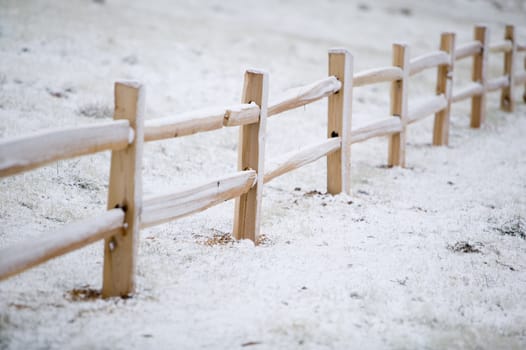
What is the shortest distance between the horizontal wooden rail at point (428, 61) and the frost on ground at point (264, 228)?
3.45 ft

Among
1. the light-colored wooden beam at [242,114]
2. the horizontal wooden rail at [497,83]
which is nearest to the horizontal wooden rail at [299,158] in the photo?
the light-colored wooden beam at [242,114]

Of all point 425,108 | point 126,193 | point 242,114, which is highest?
point 242,114

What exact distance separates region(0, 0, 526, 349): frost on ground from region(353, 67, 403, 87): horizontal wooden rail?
100 cm

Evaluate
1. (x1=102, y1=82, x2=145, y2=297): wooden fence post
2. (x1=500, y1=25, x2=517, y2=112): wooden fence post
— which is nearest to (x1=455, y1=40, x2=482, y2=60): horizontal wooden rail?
(x1=500, y1=25, x2=517, y2=112): wooden fence post

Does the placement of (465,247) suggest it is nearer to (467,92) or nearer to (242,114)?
(242,114)

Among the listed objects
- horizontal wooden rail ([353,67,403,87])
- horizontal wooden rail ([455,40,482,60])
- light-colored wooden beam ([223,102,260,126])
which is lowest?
A: light-colored wooden beam ([223,102,260,126])

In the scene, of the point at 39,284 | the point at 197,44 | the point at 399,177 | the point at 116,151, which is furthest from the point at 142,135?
the point at 197,44

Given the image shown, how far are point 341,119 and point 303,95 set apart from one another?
28.2 inches

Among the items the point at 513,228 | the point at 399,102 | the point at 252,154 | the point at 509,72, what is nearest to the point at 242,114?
the point at 252,154

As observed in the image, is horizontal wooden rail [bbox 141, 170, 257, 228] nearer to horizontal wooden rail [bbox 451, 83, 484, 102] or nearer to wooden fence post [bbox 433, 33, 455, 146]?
wooden fence post [bbox 433, 33, 455, 146]

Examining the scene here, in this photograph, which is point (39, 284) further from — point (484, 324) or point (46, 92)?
point (46, 92)

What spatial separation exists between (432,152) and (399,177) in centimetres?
137

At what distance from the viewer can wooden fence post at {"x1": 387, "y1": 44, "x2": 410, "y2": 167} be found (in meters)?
7.26

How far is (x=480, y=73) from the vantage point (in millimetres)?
9617
